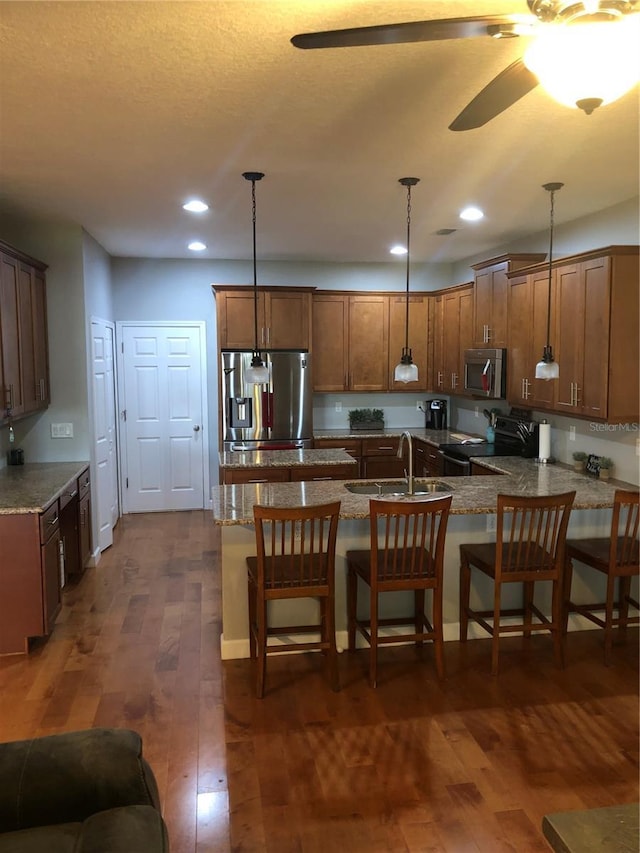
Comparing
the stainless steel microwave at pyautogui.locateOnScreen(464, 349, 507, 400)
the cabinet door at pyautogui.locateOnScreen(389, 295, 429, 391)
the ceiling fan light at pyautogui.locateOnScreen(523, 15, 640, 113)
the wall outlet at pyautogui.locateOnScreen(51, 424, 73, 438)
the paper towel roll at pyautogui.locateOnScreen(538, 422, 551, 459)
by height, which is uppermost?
the ceiling fan light at pyautogui.locateOnScreen(523, 15, 640, 113)

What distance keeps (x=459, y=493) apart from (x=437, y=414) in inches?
133

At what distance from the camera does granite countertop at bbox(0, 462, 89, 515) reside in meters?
3.63

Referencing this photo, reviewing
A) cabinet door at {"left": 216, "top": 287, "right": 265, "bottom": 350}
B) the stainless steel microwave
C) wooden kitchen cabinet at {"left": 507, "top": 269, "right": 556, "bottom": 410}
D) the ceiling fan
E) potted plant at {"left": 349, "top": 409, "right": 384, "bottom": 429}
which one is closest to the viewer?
the ceiling fan

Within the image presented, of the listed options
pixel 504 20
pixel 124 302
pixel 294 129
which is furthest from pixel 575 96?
pixel 124 302

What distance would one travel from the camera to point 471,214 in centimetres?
462

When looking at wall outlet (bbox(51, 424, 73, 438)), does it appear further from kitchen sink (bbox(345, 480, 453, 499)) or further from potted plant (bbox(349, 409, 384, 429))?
potted plant (bbox(349, 409, 384, 429))

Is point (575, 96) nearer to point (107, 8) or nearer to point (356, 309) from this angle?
point (107, 8)

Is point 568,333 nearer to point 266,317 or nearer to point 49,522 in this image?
point 266,317

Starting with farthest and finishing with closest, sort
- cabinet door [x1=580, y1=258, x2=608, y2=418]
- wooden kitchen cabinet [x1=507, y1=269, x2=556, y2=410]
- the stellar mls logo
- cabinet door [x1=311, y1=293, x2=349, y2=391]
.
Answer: cabinet door [x1=311, y1=293, x2=349, y2=391] → wooden kitchen cabinet [x1=507, y1=269, x2=556, y2=410] → the stellar mls logo → cabinet door [x1=580, y1=258, x2=608, y2=418]

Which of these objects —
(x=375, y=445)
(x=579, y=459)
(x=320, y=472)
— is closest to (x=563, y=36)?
(x=579, y=459)

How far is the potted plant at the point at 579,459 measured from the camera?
182 inches

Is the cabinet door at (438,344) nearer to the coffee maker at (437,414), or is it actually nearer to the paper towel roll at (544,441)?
the coffee maker at (437,414)

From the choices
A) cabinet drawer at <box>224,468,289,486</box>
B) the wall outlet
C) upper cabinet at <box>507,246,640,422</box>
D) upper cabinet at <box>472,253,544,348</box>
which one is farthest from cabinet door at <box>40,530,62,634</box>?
upper cabinet at <box>472,253,544,348</box>

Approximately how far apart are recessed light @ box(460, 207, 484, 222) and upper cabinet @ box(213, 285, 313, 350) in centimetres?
202
